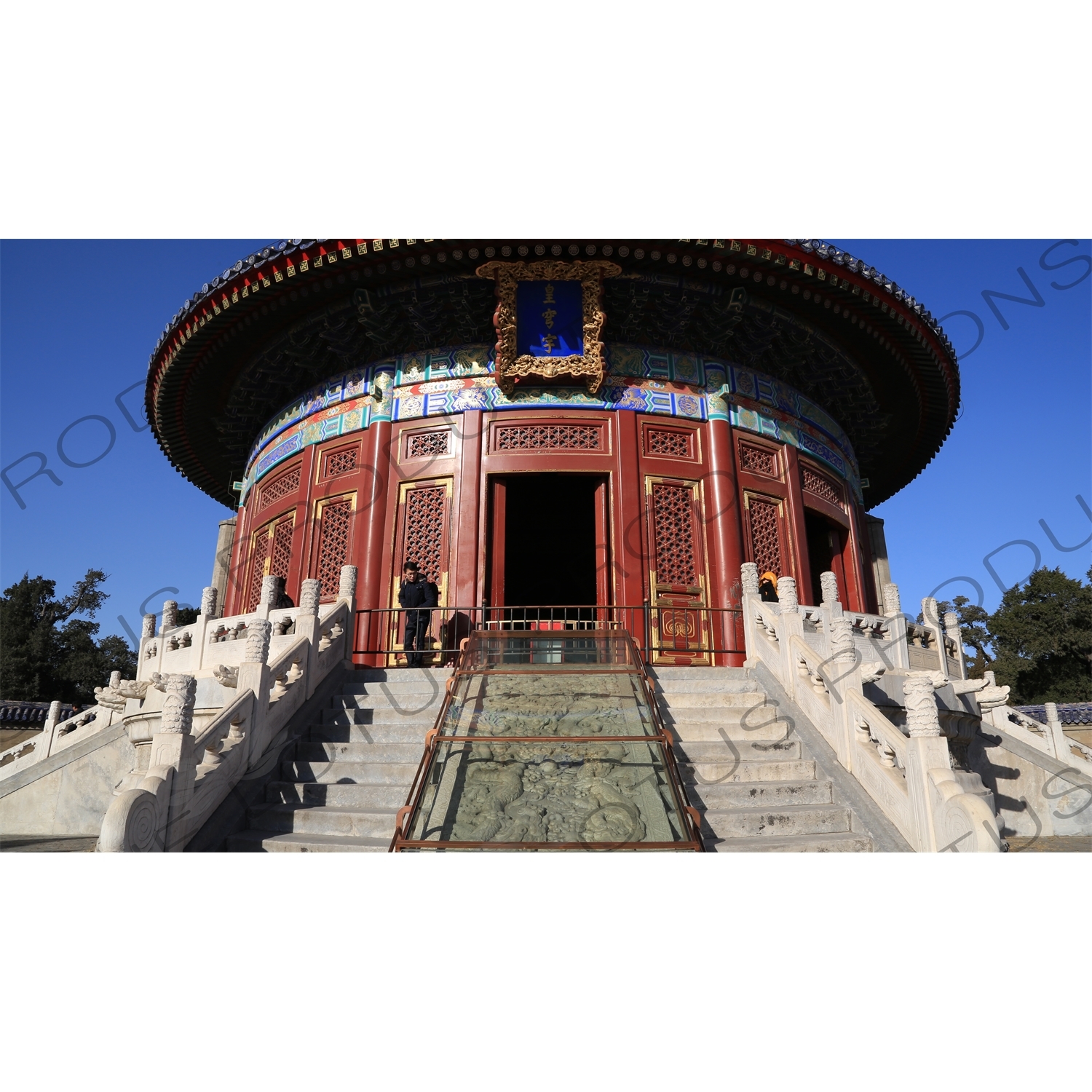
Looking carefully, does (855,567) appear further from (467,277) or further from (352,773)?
(352,773)

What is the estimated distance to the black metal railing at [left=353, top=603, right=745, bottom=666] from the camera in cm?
988

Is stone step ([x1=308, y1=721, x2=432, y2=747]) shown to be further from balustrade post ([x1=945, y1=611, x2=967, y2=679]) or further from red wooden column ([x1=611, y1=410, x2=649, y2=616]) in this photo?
balustrade post ([x1=945, y1=611, x2=967, y2=679])

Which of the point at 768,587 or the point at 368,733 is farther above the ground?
the point at 768,587

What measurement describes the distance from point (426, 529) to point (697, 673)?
406 centimetres

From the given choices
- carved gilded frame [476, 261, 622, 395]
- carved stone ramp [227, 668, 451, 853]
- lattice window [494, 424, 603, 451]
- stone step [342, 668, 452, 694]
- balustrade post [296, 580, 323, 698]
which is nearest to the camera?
carved stone ramp [227, 668, 451, 853]

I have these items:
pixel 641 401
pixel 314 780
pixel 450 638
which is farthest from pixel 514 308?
pixel 314 780

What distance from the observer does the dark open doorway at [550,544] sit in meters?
15.2

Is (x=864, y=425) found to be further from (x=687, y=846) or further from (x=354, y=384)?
(x=687, y=846)

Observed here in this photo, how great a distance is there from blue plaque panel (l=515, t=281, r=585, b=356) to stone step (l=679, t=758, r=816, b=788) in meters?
6.21

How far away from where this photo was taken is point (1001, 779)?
9.71m

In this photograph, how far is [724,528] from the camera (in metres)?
10.7

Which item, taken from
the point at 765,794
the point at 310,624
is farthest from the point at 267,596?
the point at 765,794

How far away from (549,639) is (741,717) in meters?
1.97

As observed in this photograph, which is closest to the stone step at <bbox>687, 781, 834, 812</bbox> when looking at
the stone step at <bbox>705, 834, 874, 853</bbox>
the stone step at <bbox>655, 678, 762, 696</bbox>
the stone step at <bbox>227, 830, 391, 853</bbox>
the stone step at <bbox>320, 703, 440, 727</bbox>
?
the stone step at <bbox>705, 834, 874, 853</bbox>
